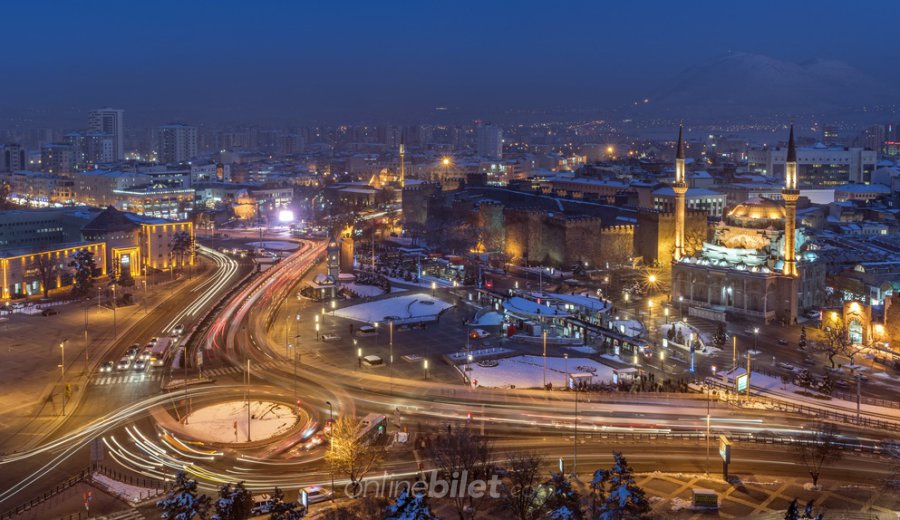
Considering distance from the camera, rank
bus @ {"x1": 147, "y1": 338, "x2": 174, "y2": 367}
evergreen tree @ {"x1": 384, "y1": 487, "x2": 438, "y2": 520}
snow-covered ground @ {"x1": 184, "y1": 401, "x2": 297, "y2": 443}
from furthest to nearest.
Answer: bus @ {"x1": 147, "y1": 338, "x2": 174, "y2": 367}, snow-covered ground @ {"x1": 184, "y1": 401, "x2": 297, "y2": 443}, evergreen tree @ {"x1": 384, "y1": 487, "x2": 438, "y2": 520}

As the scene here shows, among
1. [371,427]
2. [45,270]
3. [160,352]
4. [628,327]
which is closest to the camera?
[371,427]

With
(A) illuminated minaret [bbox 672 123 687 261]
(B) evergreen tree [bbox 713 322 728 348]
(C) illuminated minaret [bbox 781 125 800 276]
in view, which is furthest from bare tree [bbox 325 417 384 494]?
(A) illuminated minaret [bbox 672 123 687 261]

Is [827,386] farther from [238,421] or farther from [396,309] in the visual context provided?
[396,309]

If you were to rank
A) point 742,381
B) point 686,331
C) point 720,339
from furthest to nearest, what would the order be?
point 686,331, point 720,339, point 742,381

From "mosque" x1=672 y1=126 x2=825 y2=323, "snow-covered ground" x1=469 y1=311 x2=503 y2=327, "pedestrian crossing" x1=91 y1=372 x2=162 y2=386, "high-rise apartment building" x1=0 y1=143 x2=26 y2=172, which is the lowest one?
"pedestrian crossing" x1=91 y1=372 x2=162 y2=386

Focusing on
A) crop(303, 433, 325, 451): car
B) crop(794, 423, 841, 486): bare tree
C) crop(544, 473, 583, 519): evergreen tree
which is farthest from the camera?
crop(303, 433, 325, 451): car

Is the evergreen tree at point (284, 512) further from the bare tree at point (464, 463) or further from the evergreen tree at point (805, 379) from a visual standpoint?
the evergreen tree at point (805, 379)

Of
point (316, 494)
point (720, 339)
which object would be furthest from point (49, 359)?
point (720, 339)

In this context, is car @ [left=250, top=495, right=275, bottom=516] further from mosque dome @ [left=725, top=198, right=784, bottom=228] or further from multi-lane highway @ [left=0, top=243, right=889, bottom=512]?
mosque dome @ [left=725, top=198, right=784, bottom=228]
